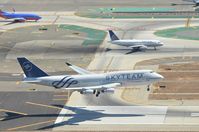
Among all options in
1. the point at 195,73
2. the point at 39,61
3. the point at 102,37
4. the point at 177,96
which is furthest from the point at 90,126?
the point at 102,37

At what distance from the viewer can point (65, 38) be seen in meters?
165

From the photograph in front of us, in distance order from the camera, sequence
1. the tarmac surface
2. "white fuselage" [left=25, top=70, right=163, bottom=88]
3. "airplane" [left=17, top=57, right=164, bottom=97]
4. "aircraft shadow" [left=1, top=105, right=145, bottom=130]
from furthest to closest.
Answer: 1. "white fuselage" [left=25, top=70, right=163, bottom=88]
2. "airplane" [left=17, top=57, right=164, bottom=97]
3. "aircraft shadow" [left=1, top=105, right=145, bottom=130]
4. the tarmac surface

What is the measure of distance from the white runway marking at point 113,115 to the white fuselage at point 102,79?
4430mm

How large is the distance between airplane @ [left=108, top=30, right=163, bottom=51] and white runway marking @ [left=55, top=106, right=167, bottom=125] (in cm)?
4302

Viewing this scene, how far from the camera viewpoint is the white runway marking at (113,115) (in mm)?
102444

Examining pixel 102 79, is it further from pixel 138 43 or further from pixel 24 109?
pixel 138 43

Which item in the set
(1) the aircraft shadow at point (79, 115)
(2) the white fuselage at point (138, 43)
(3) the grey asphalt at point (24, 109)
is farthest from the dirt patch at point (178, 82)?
(3) the grey asphalt at point (24, 109)

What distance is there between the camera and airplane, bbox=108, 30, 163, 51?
14975 centimetres

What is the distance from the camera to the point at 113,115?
346 feet

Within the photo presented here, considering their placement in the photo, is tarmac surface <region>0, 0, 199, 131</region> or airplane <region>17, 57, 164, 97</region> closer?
tarmac surface <region>0, 0, 199, 131</region>

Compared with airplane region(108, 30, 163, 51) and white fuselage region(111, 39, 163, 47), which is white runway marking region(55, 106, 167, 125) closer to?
airplane region(108, 30, 163, 51)

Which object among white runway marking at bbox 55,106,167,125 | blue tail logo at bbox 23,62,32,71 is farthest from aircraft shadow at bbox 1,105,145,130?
blue tail logo at bbox 23,62,32,71

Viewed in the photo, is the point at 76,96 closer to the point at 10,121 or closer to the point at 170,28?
the point at 10,121

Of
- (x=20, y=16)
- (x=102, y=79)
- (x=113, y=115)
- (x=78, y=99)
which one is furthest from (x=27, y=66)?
(x=20, y=16)
